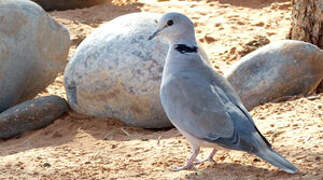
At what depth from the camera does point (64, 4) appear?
34.8ft

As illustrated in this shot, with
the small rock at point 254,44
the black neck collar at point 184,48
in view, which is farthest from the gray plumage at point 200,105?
the small rock at point 254,44

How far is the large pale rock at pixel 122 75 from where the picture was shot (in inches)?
232

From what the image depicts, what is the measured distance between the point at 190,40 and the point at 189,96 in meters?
0.55

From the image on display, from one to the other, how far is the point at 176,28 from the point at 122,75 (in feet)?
3.99

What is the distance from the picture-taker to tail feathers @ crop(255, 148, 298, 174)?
162 inches

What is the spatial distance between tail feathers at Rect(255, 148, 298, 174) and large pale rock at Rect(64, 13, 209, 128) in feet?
6.18

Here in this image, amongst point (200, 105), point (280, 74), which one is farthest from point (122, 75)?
point (200, 105)

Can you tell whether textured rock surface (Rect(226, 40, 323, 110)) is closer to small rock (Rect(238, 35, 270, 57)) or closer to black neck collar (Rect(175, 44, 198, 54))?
black neck collar (Rect(175, 44, 198, 54))

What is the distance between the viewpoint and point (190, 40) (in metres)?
4.88

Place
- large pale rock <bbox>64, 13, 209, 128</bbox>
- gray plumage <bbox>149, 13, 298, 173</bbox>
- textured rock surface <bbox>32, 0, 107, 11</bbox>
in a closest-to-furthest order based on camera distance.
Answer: gray plumage <bbox>149, 13, 298, 173</bbox> < large pale rock <bbox>64, 13, 209, 128</bbox> < textured rock surface <bbox>32, 0, 107, 11</bbox>

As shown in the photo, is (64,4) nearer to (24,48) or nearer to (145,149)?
(24,48)

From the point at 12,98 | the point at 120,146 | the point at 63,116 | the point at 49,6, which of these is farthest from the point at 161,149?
the point at 49,6

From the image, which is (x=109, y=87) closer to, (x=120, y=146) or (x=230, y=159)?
(x=120, y=146)

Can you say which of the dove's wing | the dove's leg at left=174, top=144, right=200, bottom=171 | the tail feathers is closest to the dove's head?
the dove's wing
